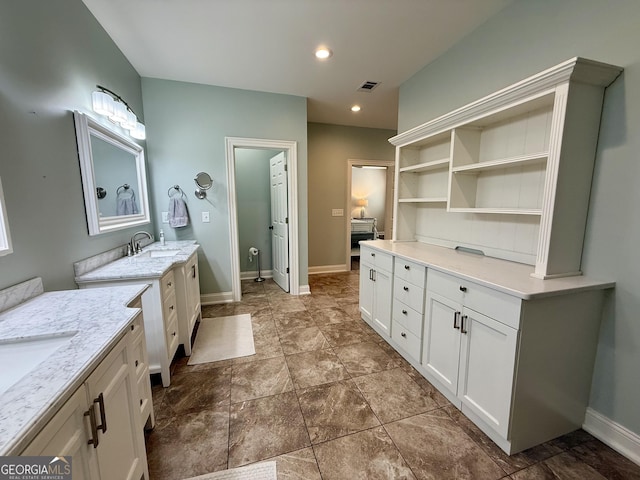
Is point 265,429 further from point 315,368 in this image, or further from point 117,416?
point 117,416

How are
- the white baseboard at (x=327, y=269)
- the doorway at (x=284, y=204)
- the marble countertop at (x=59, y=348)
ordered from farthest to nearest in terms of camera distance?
the white baseboard at (x=327, y=269), the doorway at (x=284, y=204), the marble countertop at (x=59, y=348)

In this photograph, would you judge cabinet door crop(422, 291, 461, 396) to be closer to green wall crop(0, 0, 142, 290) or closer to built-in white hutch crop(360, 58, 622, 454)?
built-in white hutch crop(360, 58, 622, 454)

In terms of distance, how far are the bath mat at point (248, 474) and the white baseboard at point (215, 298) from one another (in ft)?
7.81

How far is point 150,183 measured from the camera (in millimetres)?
3127

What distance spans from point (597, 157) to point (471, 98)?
3.61ft

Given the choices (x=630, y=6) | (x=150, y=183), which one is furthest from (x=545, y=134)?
(x=150, y=183)

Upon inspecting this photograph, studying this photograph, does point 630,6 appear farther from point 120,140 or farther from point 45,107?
point 120,140

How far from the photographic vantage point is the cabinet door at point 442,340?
1.71m

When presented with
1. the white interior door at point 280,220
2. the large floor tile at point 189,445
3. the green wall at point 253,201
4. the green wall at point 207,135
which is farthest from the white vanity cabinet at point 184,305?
the green wall at point 253,201

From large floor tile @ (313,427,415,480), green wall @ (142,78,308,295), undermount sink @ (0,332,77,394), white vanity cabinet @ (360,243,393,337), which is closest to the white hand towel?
green wall @ (142,78,308,295)

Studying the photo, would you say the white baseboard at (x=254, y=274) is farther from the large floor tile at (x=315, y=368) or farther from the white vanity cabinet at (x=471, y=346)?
the white vanity cabinet at (x=471, y=346)

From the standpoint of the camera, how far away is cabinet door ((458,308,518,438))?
54.2 inches

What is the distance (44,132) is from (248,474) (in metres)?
2.16

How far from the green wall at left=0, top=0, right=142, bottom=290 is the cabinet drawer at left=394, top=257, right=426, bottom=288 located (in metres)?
2.33
